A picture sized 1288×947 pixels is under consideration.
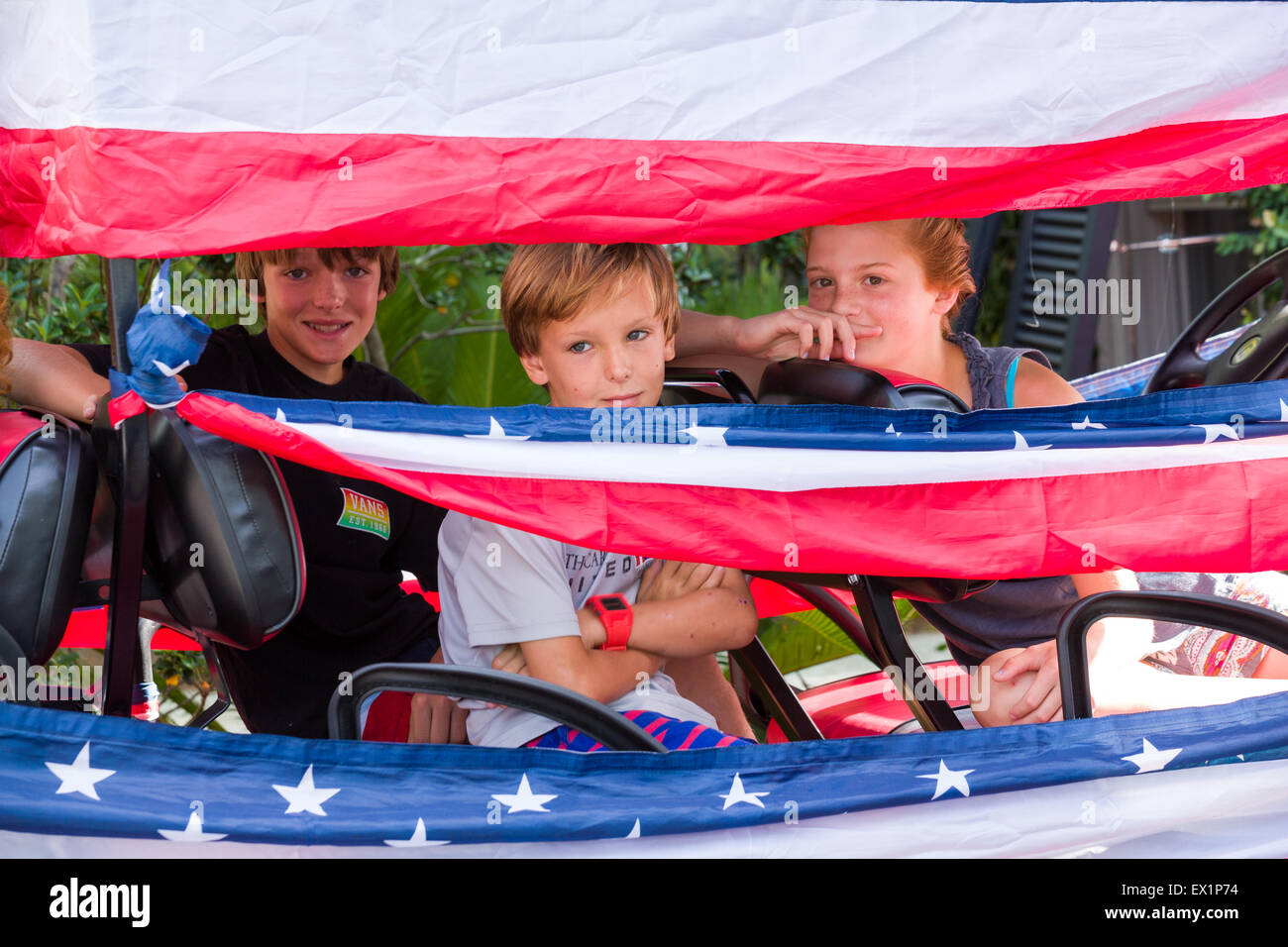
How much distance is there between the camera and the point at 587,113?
1.72 meters

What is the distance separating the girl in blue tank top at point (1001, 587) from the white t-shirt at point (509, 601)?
0.51 m

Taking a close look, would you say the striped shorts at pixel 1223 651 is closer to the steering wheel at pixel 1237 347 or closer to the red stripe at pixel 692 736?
the steering wheel at pixel 1237 347

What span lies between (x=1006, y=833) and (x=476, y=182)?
3.53ft

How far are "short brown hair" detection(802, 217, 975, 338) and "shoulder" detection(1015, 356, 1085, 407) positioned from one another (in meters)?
0.18

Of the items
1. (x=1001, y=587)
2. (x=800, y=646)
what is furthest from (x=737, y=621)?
(x=800, y=646)

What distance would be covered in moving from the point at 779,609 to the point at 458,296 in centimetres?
228

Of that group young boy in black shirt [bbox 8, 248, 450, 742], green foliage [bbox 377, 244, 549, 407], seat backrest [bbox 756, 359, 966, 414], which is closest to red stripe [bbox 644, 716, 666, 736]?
young boy in black shirt [bbox 8, 248, 450, 742]

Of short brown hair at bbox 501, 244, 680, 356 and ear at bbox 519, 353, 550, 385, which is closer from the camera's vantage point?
short brown hair at bbox 501, 244, 680, 356

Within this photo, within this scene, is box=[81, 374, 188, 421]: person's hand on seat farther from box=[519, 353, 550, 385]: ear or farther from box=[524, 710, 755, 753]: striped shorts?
box=[524, 710, 755, 753]: striped shorts

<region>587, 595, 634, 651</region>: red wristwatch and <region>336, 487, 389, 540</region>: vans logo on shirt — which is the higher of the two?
<region>336, 487, 389, 540</region>: vans logo on shirt

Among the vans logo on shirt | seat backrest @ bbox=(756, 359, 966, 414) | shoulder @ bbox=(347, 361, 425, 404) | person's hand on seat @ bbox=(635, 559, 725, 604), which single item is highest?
shoulder @ bbox=(347, 361, 425, 404)

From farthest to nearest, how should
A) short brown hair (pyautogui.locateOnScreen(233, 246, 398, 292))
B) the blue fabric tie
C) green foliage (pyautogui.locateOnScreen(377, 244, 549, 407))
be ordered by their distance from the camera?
green foliage (pyautogui.locateOnScreen(377, 244, 549, 407))
short brown hair (pyautogui.locateOnScreen(233, 246, 398, 292))
the blue fabric tie

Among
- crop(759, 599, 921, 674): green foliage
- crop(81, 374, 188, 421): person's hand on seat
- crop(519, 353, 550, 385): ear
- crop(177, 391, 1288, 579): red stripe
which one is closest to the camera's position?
crop(177, 391, 1288, 579): red stripe

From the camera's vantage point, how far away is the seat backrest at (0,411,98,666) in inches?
65.1
